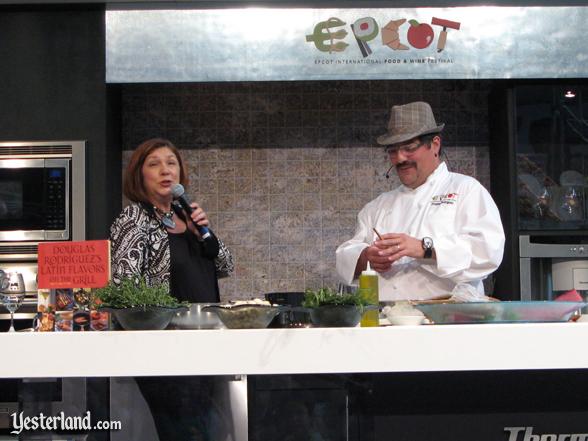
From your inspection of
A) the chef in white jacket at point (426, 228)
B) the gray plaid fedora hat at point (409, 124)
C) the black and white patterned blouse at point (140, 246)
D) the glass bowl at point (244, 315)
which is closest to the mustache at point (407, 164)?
the chef in white jacket at point (426, 228)

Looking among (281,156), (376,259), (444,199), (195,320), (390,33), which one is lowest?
(195,320)

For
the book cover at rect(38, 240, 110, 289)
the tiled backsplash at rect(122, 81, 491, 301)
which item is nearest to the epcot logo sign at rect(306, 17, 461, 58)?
the tiled backsplash at rect(122, 81, 491, 301)

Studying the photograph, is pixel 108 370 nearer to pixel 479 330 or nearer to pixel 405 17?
pixel 479 330

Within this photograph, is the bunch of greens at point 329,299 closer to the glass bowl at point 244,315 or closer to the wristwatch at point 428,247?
the glass bowl at point 244,315

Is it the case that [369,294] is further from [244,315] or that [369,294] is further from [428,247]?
[428,247]

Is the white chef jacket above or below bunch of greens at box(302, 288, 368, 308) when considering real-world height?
above

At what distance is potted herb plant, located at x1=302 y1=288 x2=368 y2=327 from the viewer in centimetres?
202

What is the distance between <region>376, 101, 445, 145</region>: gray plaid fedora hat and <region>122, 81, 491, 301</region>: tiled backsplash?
112 centimetres

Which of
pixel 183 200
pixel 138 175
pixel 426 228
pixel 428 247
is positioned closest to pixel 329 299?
pixel 183 200

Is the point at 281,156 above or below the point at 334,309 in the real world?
above

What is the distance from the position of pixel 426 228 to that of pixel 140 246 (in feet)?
3.52

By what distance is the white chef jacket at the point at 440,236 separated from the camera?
3.23m

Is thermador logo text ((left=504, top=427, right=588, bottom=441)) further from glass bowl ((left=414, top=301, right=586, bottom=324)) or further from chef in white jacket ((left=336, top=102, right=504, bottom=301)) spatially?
chef in white jacket ((left=336, top=102, right=504, bottom=301))

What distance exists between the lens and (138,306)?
2.02m
